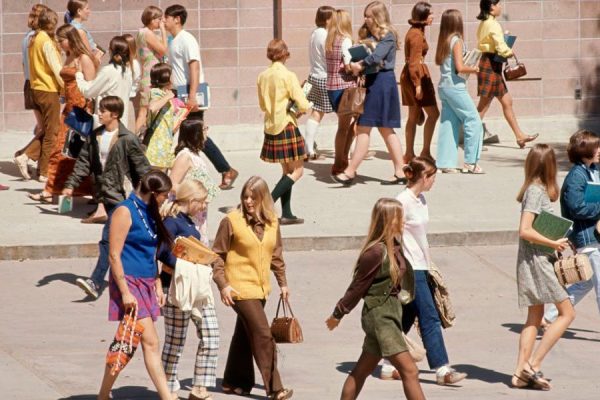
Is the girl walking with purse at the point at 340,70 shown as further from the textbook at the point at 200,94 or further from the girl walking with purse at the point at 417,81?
the textbook at the point at 200,94

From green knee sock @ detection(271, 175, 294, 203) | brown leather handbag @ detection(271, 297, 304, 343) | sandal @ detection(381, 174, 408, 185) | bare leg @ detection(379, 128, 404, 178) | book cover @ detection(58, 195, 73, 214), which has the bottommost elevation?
brown leather handbag @ detection(271, 297, 304, 343)

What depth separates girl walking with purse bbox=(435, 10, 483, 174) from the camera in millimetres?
15773

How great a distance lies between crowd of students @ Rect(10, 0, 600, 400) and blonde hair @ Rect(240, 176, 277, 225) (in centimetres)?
1

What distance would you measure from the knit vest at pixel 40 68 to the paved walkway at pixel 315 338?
9.94ft

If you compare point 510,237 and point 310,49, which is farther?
point 310,49

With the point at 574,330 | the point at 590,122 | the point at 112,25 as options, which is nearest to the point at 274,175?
the point at 112,25

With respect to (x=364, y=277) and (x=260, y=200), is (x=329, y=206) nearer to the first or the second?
(x=260, y=200)

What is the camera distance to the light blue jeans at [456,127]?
52.2 ft

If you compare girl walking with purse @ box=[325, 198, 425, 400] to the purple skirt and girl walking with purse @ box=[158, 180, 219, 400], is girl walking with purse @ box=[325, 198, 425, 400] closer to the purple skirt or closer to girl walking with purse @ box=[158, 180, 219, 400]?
girl walking with purse @ box=[158, 180, 219, 400]

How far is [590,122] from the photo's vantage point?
1800cm

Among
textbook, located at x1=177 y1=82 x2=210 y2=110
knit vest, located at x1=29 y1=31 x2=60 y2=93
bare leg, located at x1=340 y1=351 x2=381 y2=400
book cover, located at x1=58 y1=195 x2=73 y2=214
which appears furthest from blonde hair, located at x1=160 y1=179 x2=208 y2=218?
knit vest, located at x1=29 y1=31 x2=60 y2=93

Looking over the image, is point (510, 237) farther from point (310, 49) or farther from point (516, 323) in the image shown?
point (310, 49)

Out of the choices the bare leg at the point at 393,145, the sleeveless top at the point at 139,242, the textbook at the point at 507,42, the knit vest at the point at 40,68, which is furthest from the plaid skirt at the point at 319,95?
the sleeveless top at the point at 139,242

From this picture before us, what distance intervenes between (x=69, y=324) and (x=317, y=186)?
198 inches
